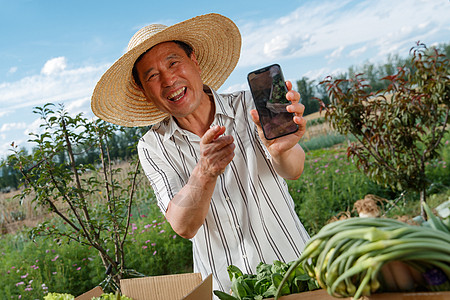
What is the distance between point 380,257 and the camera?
520 mm

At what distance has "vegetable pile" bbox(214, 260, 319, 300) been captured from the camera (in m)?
0.76

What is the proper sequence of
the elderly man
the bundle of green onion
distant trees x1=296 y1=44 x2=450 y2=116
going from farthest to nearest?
1. distant trees x1=296 y1=44 x2=450 y2=116
2. the elderly man
3. the bundle of green onion

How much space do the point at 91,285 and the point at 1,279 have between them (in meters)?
0.88

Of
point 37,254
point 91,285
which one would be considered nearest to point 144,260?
point 91,285

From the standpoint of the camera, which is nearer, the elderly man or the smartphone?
the smartphone

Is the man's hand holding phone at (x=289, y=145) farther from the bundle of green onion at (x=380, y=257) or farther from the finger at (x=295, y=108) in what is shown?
the bundle of green onion at (x=380, y=257)

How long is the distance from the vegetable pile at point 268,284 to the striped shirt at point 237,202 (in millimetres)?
708

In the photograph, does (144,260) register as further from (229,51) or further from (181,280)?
(181,280)

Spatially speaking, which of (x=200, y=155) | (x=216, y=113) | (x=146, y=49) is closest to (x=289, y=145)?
(x=200, y=155)

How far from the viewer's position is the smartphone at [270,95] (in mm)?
1116

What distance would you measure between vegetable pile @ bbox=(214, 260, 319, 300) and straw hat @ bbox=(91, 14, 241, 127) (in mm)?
1040

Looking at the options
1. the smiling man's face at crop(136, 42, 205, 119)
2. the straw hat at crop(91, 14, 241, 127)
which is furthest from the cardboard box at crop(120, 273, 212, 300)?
the straw hat at crop(91, 14, 241, 127)

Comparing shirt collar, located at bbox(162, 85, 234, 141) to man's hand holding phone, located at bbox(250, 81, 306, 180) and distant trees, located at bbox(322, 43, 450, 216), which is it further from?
Answer: distant trees, located at bbox(322, 43, 450, 216)

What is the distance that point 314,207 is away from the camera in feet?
16.8
